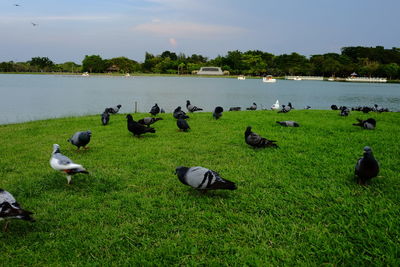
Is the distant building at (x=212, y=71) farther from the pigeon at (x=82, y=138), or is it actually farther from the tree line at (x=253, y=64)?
the pigeon at (x=82, y=138)

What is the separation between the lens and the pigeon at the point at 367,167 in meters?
5.07

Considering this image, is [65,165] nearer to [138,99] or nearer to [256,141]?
[256,141]

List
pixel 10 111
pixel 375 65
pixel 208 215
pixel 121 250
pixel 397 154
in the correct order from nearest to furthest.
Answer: pixel 121 250, pixel 208 215, pixel 397 154, pixel 10 111, pixel 375 65

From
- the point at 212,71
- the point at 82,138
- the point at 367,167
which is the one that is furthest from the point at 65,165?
the point at 212,71

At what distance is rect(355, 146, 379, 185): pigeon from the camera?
16.6 ft

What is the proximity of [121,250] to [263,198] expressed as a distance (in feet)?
7.98

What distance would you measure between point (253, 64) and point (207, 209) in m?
151

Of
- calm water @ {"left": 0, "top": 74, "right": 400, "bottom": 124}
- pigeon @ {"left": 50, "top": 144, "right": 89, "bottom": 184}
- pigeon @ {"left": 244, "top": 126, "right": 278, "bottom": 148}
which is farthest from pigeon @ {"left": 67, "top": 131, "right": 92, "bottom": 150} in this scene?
calm water @ {"left": 0, "top": 74, "right": 400, "bottom": 124}

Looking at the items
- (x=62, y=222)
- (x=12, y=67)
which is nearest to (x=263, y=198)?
(x=62, y=222)

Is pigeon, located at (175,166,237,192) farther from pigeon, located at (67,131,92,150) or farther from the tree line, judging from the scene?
the tree line

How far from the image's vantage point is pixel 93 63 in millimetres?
145250

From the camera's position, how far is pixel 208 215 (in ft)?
14.4

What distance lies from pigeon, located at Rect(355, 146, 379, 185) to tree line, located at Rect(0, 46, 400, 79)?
13454 centimetres

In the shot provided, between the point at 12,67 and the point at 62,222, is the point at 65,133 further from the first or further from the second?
the point at 12,67
